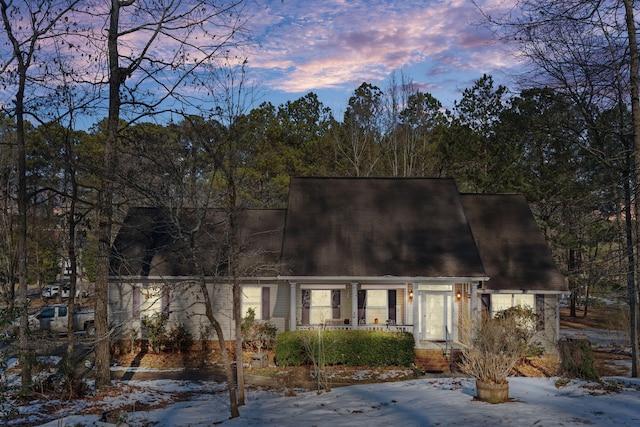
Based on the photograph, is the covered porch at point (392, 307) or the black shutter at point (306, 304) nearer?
the covered porch at point (392, 307)

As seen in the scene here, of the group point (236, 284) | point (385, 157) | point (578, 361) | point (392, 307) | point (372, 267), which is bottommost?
point (578, 361)

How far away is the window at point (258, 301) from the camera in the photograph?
2177cm

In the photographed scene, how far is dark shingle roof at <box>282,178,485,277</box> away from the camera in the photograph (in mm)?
19859

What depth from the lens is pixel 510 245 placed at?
22.5 metres

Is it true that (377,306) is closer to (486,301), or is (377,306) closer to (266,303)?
(486,301)

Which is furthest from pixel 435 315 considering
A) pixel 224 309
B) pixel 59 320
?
→ pixel 59 320

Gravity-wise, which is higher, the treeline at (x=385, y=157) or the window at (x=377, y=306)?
the treeline at (x=385, y=157)

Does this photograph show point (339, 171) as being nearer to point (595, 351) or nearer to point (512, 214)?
point (512, 214)

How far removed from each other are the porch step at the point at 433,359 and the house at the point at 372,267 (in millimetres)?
51

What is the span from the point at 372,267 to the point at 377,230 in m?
2.45

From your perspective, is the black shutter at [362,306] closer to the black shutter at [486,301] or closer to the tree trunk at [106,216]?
the black shutter at [486,301]

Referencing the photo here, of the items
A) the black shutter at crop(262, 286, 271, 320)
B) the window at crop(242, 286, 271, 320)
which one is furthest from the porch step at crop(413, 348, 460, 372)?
the window at crop(242, 286, 271, 320)

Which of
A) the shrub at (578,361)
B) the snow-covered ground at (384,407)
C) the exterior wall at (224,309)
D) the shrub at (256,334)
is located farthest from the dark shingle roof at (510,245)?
the shrub at (256,334)

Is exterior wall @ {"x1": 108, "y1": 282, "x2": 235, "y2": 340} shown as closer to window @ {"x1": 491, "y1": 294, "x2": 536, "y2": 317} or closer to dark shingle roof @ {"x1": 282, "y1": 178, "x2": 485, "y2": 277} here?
dark shingle roof @ {"x1": 282, "y1": 178, "x2": 485, "y2": 277}
